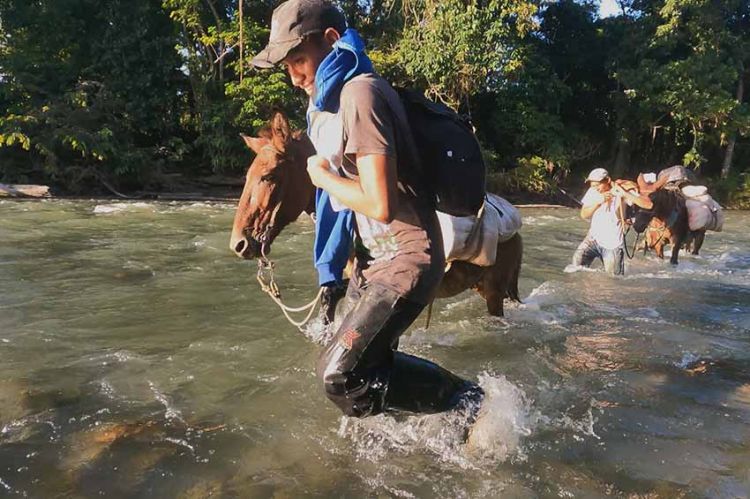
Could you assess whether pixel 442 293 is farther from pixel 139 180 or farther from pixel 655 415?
pixel 139 180

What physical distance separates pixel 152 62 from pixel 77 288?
1767cm

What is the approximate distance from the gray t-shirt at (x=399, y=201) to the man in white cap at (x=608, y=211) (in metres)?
6.18

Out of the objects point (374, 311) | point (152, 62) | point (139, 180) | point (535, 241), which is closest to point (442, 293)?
point (374, 311)

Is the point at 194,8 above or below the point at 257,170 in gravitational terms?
above

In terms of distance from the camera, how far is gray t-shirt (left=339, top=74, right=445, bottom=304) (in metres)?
2.23

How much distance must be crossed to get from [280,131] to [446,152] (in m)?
1.73

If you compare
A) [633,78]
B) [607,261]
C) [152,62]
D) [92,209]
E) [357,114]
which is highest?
[633,78]

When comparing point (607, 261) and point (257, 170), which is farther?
point (607, 261)

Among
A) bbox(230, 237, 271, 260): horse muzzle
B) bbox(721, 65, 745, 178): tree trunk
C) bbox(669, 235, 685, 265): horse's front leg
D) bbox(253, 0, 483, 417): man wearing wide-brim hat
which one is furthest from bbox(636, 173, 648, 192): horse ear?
bbox(721, 65, 745, 178): tree trunk

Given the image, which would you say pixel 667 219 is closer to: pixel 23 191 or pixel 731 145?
pixel 23 191

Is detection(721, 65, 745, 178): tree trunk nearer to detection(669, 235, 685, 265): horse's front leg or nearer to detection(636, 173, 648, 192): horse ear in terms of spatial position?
detection(669, 235, 685, 265): horse's front leg

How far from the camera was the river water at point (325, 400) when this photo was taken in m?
3.19

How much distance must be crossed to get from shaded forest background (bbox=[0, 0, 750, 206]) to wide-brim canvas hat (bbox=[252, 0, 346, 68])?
59.7 ft

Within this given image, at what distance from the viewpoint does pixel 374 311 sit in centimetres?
262
